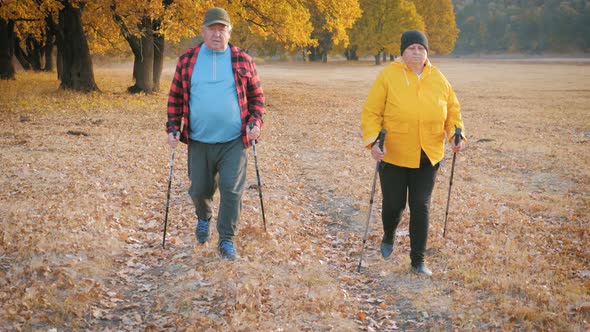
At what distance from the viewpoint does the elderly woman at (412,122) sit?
199 inches

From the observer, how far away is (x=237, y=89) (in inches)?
204

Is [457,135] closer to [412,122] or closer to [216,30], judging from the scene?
[412,122]

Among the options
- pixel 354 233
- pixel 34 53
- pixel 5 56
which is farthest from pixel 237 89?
pixel 34 53

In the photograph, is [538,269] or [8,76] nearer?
[538,269]

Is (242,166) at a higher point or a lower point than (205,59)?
lower

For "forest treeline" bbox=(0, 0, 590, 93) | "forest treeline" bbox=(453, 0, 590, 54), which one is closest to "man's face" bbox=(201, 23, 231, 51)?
"forest treeline" bbox=(0, 0, 590, 93)

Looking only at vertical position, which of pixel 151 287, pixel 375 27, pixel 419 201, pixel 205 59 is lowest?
pixel 151 287

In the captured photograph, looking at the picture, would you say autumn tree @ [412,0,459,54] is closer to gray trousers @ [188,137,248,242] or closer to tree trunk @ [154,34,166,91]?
tree trunk @ [154,34,166,91]

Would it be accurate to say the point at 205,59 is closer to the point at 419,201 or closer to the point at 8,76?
the point at 419,201

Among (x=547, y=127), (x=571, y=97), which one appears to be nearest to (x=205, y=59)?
(x=547, y=127)

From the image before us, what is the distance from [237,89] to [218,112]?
0.29m

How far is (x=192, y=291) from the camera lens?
4887 millimetres

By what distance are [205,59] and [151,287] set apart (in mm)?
2275

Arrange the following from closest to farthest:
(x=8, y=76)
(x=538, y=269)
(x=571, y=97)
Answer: (x=538, y=269), (x=571, y=97), (x=8, y=76)
